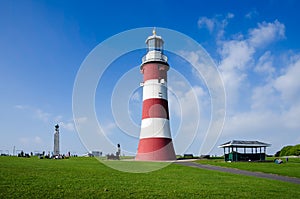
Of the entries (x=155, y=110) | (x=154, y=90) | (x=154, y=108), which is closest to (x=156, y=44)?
(x=154, y=90)

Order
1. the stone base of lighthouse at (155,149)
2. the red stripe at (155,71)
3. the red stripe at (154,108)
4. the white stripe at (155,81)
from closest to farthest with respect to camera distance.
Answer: the stone base of lighthouse at (155,149) < the red stripe at (154,108) < the white stripe at (155,81) < the red stripe at (155,71)

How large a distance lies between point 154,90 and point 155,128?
16.5 feet

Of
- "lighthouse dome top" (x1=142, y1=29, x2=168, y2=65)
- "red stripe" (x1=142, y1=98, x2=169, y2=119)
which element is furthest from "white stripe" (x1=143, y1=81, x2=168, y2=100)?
"lighthouse dome top" (x1=142, y1=29, x2=168, y2=65)

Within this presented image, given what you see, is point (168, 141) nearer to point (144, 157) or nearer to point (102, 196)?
point (144, 157)

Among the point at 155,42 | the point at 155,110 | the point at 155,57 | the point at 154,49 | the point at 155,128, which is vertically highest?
the point at 155,42

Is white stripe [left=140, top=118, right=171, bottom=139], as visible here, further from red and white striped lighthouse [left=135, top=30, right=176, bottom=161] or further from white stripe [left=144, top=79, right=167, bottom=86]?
white stripe [left=144, top=79, right=167, bottom=86]

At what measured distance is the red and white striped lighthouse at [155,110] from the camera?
36969mm

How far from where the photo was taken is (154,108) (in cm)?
3794

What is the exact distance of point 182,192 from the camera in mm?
10203

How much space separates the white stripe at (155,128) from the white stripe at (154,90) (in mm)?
3130

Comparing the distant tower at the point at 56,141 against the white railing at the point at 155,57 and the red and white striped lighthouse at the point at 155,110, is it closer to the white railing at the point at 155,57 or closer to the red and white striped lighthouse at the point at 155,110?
the red and white striped lighthouse at the point at 155,110

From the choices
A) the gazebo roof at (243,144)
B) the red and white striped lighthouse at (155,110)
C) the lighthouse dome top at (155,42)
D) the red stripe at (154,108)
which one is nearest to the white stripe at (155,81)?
the red and white striped lighthouse at (155,110)

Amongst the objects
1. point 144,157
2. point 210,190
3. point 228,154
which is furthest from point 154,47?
point 210,190

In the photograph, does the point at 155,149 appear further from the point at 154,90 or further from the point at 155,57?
the point at 155,57
